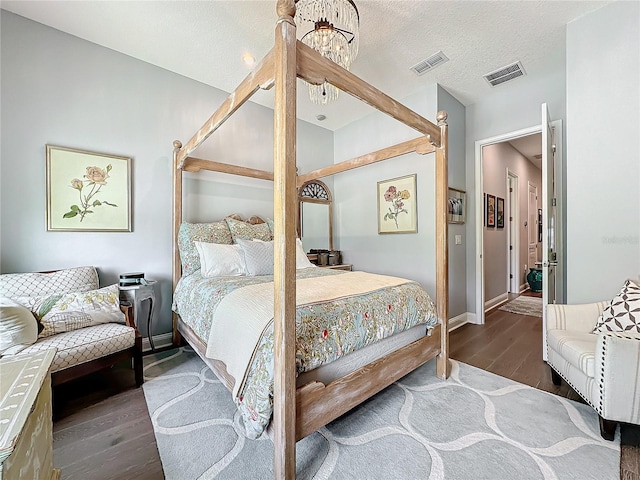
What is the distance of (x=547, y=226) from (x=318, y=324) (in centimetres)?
248

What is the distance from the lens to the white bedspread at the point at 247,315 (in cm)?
137

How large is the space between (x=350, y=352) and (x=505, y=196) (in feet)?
15.9

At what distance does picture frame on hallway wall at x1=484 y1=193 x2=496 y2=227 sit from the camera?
4.29 metres

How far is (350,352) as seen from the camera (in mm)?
1577

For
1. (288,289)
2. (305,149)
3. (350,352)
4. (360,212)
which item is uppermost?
(305,149)

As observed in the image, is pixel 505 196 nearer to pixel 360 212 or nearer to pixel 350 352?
pixel 360 212

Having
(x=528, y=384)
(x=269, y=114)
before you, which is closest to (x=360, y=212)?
(x=269, y=114)

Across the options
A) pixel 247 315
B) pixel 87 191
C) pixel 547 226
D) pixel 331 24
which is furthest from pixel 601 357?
pixel 87 191

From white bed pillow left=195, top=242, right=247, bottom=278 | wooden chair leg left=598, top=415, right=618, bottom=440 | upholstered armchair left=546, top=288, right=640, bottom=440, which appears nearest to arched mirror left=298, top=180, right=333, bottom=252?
white bed pillow left=195, top=242, right=247, bottom=278

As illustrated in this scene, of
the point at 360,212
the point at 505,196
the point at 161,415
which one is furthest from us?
the point at 505,196

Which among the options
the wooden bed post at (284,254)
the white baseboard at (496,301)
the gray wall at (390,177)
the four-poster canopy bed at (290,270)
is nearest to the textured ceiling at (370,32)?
the gray wall at (390,177)

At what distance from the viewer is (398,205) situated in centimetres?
360

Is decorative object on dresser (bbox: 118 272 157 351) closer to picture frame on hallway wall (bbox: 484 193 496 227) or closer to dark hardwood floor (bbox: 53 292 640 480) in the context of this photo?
dark hardwood floor (bbox: 53 292 640 480)

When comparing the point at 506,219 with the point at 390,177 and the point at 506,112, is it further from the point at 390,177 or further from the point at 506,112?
the point at 390,177
